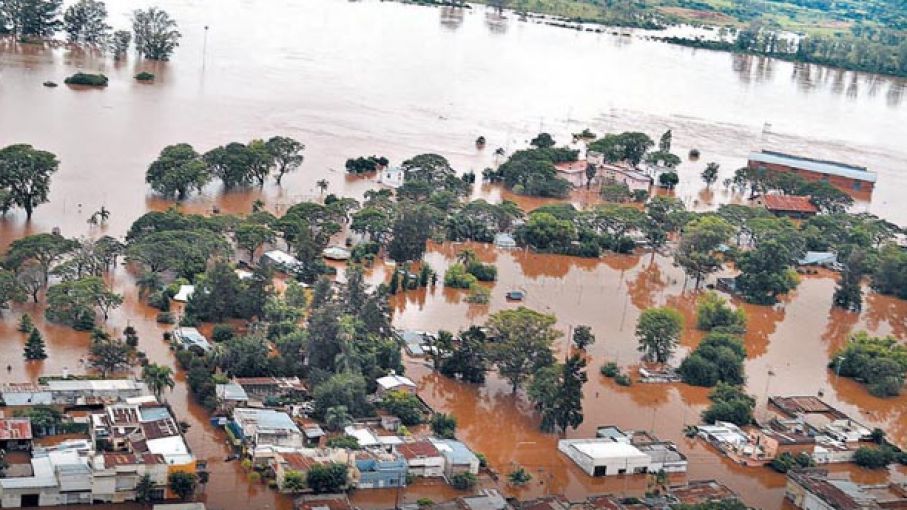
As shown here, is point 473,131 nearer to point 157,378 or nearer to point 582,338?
point 582,338

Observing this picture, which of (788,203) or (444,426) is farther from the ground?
(788,203)

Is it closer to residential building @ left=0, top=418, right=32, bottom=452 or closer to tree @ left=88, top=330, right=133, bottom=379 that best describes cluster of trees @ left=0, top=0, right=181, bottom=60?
tree @ left=88, top=330, right=133, bottom=379

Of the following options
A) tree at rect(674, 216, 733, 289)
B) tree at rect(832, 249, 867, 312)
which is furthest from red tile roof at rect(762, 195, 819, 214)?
tree at rect(832, 249, 867, 312)

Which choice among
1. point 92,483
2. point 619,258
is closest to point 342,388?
point 92,483

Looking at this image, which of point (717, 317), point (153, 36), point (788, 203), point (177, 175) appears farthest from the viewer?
point (153, 36)

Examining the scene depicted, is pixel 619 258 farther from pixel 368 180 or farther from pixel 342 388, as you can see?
pixel 342 388

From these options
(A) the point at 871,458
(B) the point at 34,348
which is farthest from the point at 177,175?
(A) the point at 871,458

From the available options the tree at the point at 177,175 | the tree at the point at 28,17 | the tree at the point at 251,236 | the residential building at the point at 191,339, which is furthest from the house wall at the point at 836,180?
the tree at the point at 28,17

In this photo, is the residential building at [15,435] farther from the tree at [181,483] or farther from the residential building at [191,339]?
the residential building at [191,339]
